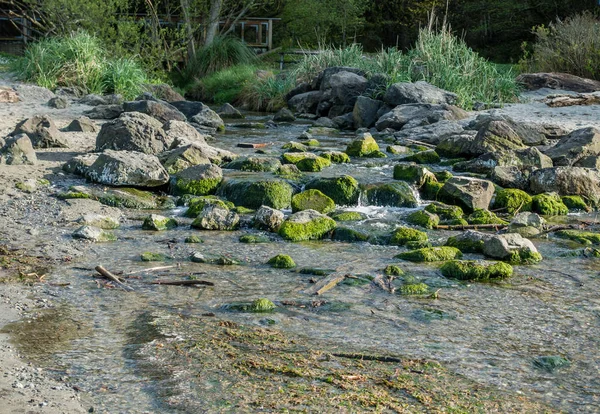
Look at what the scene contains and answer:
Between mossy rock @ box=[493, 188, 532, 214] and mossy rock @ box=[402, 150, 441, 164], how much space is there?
2608 millimetres

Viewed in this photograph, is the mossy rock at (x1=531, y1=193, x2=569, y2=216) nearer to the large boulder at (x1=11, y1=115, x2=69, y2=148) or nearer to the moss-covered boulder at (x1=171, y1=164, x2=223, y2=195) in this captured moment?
the moss-covered boulder at (x1=171, y1=164, x2=223, y2=195)

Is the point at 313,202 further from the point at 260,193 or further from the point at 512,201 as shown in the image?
the point at 512,201

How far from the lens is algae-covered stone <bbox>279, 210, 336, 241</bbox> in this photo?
7617 millimetres

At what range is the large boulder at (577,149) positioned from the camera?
36.3 ft

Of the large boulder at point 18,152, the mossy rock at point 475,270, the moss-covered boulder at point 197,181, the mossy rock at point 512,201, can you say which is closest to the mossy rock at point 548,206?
the mossy rock at point 512,201

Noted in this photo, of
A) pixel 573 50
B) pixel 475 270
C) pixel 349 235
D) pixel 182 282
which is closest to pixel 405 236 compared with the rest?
pixel 349 235

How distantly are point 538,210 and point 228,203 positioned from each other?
3.38m

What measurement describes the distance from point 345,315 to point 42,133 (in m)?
7.21

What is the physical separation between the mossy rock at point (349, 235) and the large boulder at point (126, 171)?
2573 millimetres

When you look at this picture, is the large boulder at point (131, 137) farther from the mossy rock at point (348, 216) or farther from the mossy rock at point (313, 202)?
the mossy rock at point (348, 216)

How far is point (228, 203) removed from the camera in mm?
8820

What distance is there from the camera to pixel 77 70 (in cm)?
1788

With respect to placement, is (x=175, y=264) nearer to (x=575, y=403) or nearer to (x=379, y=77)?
(x=575, y=403)

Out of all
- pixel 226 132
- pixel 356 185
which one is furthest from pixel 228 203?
pixel 226 132
